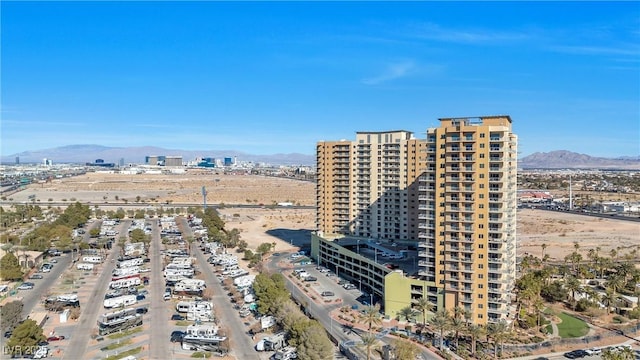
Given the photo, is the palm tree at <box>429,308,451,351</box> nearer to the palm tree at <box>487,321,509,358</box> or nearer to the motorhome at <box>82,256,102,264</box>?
the palm tree at <box>487,321,509,358</box>

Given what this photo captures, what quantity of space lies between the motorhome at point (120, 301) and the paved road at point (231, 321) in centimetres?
1062

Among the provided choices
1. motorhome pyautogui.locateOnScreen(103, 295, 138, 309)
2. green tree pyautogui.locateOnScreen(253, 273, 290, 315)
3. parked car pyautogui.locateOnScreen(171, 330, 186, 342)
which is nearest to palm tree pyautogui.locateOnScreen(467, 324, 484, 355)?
green tree pyautogui.locateOnScreen(253, 273, 290, 315)

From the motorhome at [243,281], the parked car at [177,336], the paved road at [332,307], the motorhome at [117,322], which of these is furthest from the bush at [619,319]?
the motorhome at [117,322]

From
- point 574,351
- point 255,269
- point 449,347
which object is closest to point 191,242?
point 255,269

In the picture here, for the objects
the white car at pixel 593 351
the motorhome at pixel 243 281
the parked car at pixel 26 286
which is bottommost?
the white car at pixel 593 351

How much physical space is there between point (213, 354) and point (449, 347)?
24.1 metres

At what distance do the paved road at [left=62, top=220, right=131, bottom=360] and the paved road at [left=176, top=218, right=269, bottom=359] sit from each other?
1449cm

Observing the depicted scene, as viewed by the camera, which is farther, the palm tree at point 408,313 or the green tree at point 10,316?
the palm tree at point 408,313

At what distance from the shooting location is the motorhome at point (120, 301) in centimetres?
6222

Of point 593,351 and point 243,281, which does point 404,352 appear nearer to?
point 593,351

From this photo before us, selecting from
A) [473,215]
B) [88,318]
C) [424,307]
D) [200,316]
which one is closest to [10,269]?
[88,318]

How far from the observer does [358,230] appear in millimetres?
89812

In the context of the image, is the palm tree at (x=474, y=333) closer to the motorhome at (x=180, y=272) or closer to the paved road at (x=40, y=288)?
the motorhome at (x=180, y=272)

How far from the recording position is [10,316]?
172 ft
